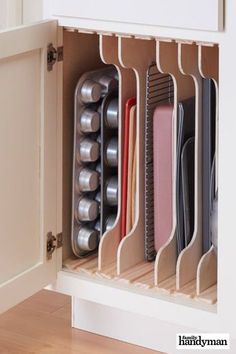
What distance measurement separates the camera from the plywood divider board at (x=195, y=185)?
5.77 ft

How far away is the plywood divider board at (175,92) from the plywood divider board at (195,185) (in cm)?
3

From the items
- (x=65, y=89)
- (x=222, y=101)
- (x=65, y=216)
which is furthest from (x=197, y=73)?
(x=65, y=216)

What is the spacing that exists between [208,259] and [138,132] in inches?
11.2

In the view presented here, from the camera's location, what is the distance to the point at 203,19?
63.9 inches

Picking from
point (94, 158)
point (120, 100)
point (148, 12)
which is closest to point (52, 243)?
point (94, 158)

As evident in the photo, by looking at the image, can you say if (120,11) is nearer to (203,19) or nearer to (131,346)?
(203,19)

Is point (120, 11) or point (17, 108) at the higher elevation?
point (120, 11)

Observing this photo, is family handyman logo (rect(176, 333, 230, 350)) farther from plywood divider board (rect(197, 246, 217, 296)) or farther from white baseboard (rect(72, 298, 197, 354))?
plywood divider board (rect(197, 246, 217, 296))

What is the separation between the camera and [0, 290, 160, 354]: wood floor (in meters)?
2.00

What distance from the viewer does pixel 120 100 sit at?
73.8 inches

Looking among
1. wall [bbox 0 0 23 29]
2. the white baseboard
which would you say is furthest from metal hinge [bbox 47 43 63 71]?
the white baseboard

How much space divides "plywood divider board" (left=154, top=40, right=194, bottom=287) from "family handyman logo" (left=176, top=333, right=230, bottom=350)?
0.56 ft

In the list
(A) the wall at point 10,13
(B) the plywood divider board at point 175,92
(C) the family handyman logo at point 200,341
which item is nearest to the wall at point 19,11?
(A) the wall at point 10,13

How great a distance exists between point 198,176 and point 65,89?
0.32m
